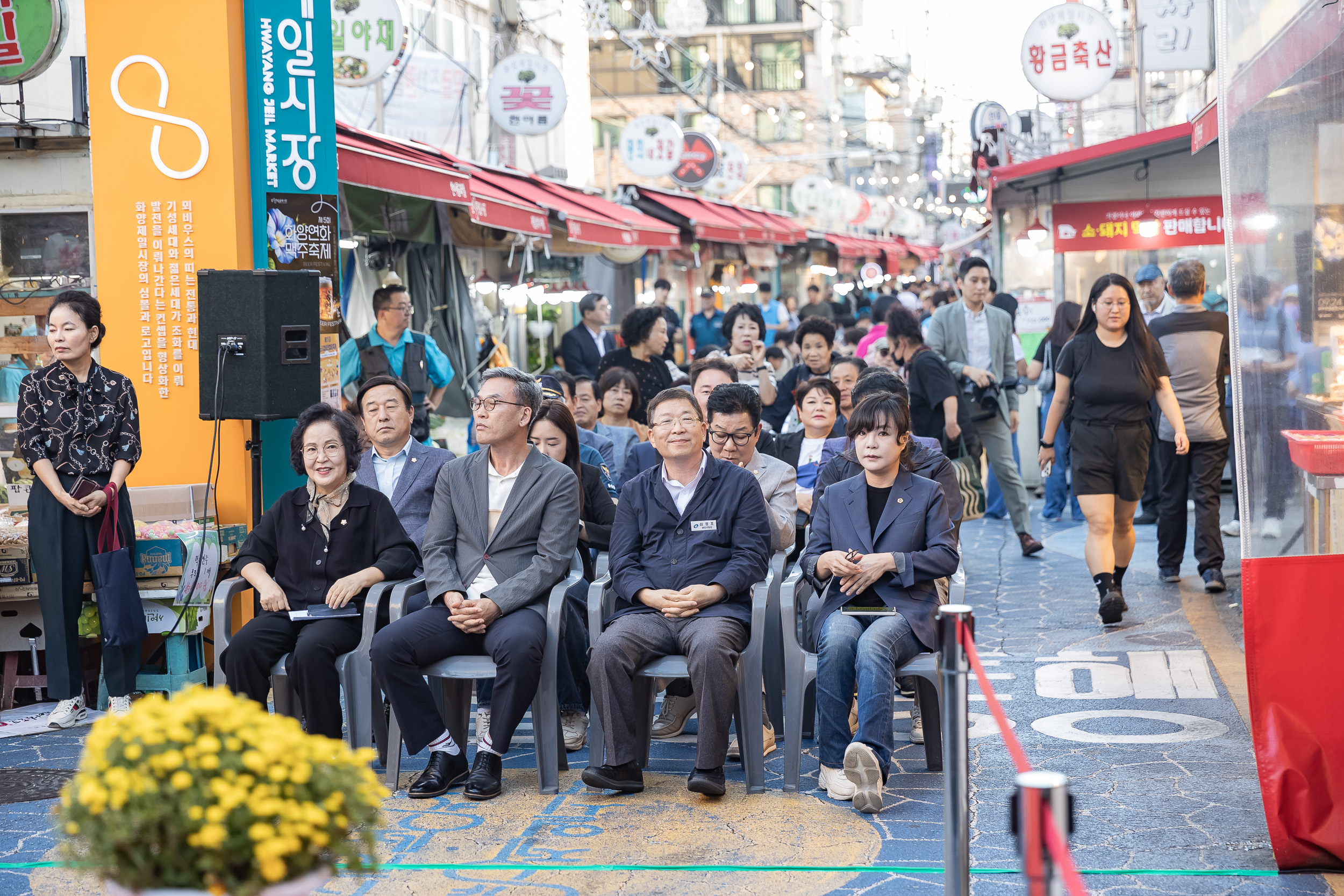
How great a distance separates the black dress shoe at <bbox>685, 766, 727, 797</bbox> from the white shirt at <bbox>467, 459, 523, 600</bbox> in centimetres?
112

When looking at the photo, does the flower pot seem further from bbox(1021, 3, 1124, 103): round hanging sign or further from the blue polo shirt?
bbox(1021, 3, 1124, 103): round hanging sign

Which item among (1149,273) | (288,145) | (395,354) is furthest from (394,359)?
(1149,273)

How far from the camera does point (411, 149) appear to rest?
10.6 m

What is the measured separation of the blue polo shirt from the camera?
8539mm

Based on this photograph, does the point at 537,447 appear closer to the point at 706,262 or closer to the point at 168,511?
the point at 168,511

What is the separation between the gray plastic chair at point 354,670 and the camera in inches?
205

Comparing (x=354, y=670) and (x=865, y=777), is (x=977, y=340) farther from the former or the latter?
(x=354, y=670)

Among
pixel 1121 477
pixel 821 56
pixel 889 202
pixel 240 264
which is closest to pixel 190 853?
pixel 240 264

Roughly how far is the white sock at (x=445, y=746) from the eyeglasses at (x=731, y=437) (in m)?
1.68

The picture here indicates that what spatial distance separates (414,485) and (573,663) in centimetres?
104

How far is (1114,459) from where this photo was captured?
24.4 ft

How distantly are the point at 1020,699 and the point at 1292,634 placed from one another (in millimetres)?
2153

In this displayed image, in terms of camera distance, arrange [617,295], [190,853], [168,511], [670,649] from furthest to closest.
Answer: [617,295] → [168,511] → [670,649] → [190,853]

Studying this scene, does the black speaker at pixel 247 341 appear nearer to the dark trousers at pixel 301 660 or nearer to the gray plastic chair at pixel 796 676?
the dark trousers at pixel 301 660
